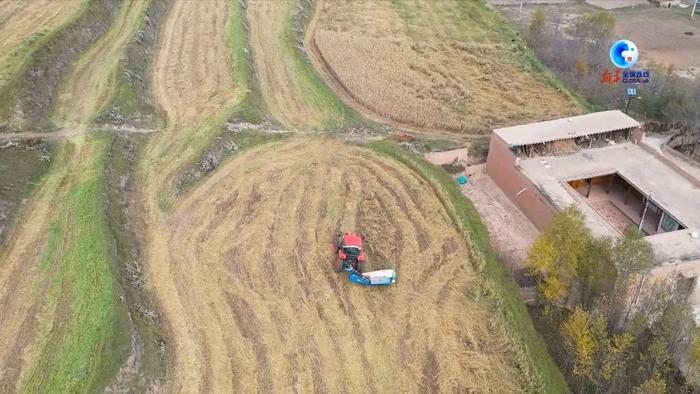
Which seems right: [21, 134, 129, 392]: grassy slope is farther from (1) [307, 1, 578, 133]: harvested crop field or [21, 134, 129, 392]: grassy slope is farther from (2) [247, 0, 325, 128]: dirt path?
(1) [307, 1, 578, 133]: harvested crop field

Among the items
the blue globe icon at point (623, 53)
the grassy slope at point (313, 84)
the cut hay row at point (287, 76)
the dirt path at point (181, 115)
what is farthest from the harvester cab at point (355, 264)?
the blue globe icon at point (623, 53)

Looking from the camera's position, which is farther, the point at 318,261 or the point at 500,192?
the point at 500,192

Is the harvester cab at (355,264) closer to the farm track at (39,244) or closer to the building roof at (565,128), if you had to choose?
the farm track at (39,244)

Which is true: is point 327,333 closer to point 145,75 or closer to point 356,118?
point 356,118

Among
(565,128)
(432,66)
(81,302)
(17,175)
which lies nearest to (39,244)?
(81,302)

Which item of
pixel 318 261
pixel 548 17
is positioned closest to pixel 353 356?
pixel 318 261

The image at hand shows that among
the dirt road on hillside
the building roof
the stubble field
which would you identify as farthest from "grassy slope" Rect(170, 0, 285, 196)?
the building roof

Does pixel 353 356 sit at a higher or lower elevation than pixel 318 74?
lower
